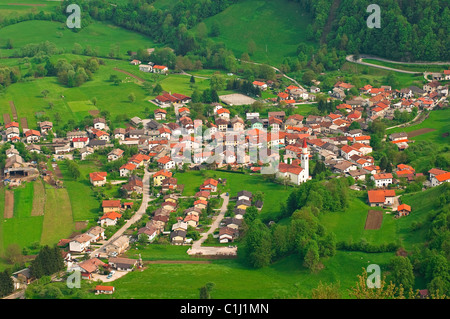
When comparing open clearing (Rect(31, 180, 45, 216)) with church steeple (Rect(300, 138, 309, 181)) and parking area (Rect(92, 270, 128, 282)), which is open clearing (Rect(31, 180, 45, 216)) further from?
church steeple (Rect(300, 138, 309, 181))

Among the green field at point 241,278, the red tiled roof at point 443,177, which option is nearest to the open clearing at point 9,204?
the green field at point 241,278

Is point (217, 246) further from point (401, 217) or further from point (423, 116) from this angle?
point (423, 116)

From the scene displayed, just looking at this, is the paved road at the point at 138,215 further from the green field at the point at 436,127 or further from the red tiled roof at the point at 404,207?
the green field at the point at 436,127

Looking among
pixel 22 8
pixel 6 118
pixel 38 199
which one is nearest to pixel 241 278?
pixel 38 199

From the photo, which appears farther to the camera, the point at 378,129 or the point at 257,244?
the point at 378,129

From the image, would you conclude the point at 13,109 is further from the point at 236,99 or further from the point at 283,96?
the point at 283,96

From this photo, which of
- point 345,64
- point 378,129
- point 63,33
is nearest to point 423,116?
point 378,129
